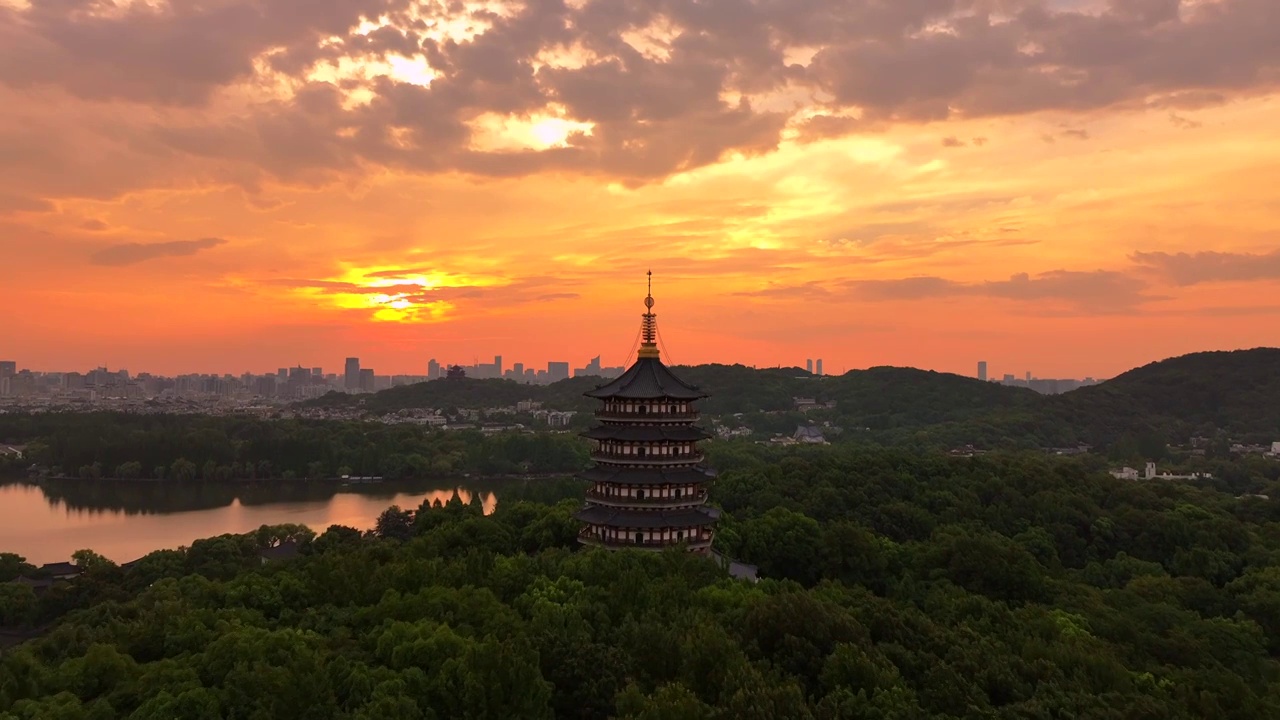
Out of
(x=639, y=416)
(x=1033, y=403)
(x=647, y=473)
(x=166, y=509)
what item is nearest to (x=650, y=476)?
(x=647, y=473)

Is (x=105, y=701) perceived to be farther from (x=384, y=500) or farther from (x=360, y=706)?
(x=384, y=500)

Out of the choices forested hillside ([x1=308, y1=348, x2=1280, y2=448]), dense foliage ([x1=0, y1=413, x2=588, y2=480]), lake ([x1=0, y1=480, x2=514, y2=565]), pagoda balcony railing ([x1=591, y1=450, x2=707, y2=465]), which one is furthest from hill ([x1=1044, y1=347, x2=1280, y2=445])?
pagoda balcony railing ([x1=591, y1=450, x2=707, y2=465])

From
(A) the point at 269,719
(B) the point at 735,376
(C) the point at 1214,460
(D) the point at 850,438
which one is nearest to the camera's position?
(A) the point at 269,719

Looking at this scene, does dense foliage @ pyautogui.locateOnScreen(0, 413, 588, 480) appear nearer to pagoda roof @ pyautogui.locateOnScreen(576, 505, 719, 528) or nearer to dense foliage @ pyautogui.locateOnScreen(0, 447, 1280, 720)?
dense foliage @ pyautogui.locateOnScreen(0, 447, 1280, 720)

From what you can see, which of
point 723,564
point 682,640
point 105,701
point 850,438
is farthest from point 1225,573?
point 850,438

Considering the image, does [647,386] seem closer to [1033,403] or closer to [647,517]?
[647,517]

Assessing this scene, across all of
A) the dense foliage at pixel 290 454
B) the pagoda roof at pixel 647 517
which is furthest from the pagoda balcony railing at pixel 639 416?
the dense foliage at pixel 290 454

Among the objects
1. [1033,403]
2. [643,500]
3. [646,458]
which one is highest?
[1033,403]
